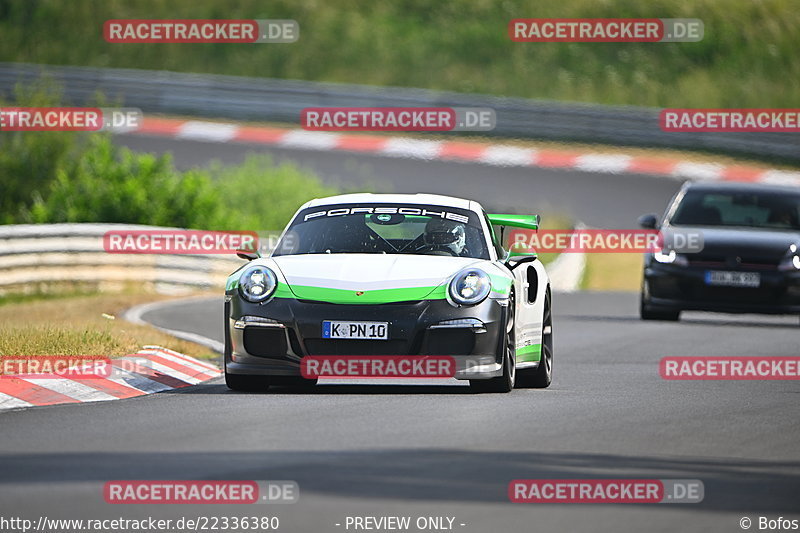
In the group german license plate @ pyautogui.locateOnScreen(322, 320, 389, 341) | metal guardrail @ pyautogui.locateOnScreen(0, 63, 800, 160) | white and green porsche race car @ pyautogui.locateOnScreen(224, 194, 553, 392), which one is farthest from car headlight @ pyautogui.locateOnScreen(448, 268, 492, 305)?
metal guardrail @ pyautogui.locateOnScreen(0, 63, 800, 160)

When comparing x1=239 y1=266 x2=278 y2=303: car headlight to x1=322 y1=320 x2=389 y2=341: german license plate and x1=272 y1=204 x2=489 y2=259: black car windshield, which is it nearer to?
x1=322 y1=320 x2=389 y2=341: german license plate

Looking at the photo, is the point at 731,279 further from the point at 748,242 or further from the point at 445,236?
the point at 445,236

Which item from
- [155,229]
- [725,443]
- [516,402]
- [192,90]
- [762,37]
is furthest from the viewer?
[762,37]

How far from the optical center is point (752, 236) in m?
19.8

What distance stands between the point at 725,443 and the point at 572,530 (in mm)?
2779

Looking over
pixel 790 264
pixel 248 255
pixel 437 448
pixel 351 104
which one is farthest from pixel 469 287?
pixel 351 104

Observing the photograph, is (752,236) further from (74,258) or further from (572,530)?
(572,530)

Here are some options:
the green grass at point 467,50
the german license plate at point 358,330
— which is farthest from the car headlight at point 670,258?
the green grass at point 467,50

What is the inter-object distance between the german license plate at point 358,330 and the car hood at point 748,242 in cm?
914

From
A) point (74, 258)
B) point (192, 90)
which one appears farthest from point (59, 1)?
point (74, 258)

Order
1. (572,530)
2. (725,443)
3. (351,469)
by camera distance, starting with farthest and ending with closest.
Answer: (725,443) → (351,469) → (572,530)

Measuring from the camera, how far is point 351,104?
36344 mm

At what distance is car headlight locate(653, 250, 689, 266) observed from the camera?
19625 mm

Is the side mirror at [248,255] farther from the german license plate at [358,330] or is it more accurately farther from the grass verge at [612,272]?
the grass verge at [612,272]
